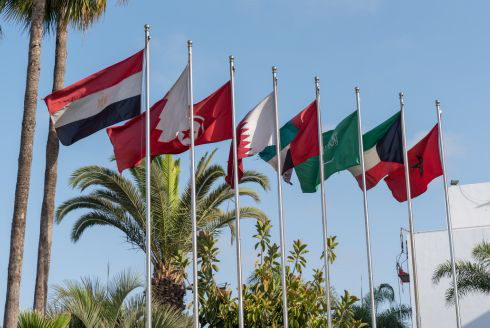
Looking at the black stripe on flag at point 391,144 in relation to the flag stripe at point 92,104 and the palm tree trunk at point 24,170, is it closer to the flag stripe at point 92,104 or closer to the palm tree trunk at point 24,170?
the flag stripe at point 92,104

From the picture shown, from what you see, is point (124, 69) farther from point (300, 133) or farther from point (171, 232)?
point (171, 232)

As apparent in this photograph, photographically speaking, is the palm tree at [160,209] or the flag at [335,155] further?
the palm tree at [160,209]

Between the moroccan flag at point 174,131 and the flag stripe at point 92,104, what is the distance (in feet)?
1.75

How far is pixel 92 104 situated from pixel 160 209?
9409 millimetres

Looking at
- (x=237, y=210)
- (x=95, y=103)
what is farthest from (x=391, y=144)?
(x=95, y=103)

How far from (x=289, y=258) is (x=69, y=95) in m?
8.13

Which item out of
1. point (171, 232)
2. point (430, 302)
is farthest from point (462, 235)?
point (171, 232)

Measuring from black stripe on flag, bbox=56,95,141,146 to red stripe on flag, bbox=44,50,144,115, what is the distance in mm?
417

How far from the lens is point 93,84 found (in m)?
18.3

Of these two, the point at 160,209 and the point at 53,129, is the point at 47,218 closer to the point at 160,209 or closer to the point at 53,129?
the point at 53,129

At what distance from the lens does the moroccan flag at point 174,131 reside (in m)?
18.5

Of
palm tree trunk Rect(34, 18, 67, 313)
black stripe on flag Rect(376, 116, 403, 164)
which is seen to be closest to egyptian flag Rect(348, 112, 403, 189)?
black stripe on flag Rect(376, 116, 403, 164)

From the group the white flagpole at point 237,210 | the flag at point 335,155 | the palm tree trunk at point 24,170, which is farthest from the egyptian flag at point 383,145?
the palm tree trunk at point 24,170

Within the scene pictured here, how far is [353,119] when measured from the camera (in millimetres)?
21594
